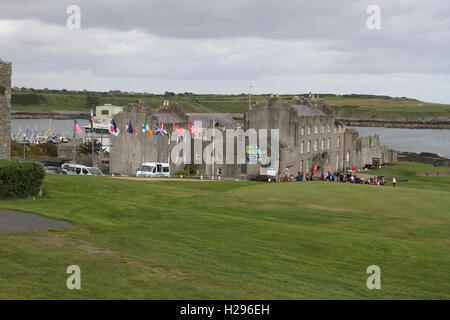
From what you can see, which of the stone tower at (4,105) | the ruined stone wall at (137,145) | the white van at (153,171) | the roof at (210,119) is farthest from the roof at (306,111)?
the stone tower at (4,105)

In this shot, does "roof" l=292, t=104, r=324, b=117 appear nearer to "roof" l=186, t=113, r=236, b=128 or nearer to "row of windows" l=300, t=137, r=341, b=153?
"row of windows" l=300, t=137, r=341, b=153

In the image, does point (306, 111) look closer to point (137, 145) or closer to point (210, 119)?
point (210, 119)

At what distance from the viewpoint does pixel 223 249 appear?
19844mm

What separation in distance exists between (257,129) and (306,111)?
10.3 metres

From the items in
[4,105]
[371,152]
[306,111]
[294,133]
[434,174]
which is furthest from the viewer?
[371,152]

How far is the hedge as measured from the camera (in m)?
27.0

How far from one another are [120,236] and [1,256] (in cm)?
521

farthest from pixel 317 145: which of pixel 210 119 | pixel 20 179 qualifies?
pixel 20 179

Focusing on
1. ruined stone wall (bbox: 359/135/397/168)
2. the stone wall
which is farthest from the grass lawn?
ruined stone wall (bbox: 359/135/397/168)
